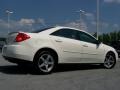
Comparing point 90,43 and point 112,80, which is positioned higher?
point 90,43

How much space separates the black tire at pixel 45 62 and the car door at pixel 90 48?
4.55 ft

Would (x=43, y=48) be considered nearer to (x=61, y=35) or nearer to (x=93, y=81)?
(x=61, y=35)

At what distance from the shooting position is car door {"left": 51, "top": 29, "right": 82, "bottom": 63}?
9.98m

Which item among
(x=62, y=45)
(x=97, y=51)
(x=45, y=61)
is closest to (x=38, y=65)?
(x=45, y=61)

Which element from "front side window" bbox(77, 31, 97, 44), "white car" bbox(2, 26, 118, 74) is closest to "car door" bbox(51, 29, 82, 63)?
"white car" bbox(2, 26, 118, 74)

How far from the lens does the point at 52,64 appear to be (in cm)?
985

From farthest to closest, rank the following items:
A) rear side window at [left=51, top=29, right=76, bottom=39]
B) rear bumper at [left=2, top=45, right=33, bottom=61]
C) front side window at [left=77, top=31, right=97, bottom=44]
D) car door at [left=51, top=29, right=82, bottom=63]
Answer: front side window at [left=77, top=31, right=97, bottom=44] → rear side window at [left=51, top=29, right=76, bottom=39] → car door at [left=51, top=29, right=82, bottom=63] → rear bumper at [left=2, top=45, right=33, bottom=61]

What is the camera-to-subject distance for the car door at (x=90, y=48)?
1079cm

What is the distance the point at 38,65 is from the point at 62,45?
108 centimetres

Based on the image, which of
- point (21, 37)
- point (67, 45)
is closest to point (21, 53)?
point (21, 37)

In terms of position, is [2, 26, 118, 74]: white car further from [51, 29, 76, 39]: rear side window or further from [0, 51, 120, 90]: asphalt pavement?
[0, 51, 120, 90]: asphalt pavement

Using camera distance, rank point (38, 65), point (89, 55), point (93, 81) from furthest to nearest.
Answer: point (89, 55) → point (38, 65) → point (93, 81)

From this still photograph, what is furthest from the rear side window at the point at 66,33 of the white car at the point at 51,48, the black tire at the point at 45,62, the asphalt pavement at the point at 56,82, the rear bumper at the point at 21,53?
the asphalt pavement at the point at 56,82

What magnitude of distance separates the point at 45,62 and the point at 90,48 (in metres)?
2.03
